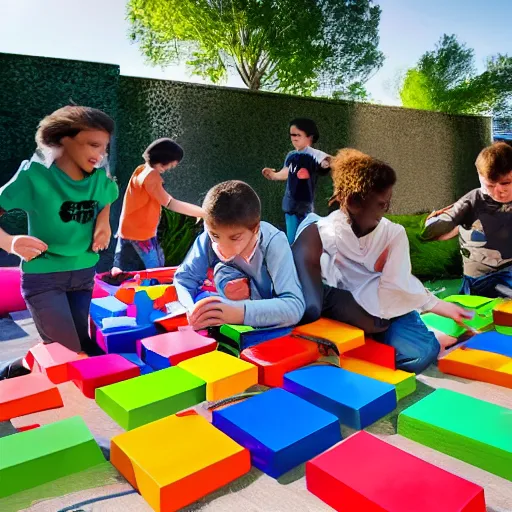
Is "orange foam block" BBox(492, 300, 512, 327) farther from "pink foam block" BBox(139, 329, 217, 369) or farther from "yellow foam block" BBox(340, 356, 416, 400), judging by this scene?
"pink foam block" BBox(139, 329, 217, 369)

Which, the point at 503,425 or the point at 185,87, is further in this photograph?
the point at 185,87

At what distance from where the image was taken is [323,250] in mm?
2303

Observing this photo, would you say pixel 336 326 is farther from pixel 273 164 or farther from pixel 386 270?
pixel 273 164

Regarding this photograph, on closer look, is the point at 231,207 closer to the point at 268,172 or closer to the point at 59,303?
the point at 59,303

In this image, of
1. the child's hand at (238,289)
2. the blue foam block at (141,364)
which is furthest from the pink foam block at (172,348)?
the child's hand at (238,289)

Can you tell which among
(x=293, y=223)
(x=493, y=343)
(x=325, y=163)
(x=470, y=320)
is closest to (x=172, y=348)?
(x=493, y=343)

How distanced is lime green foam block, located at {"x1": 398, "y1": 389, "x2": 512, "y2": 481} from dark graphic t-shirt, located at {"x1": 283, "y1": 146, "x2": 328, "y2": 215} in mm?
3394

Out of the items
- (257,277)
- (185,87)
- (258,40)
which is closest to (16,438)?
(257,277)

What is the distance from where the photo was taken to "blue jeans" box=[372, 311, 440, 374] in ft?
6.91

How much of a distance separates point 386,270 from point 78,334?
155cm

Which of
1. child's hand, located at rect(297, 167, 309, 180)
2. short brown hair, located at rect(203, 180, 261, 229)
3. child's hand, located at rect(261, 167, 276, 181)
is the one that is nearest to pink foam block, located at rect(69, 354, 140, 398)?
short brown hair, located at rect(203, 180, 261, 229)

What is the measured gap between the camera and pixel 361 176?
2.05 m

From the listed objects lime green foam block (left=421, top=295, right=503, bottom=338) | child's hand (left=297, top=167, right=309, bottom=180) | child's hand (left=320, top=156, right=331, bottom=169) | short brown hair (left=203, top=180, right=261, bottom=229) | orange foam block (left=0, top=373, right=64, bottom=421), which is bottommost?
orange foam block (left=0, top=373, right=64, bottom=421)

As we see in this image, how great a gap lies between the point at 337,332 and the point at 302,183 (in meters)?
2.97
